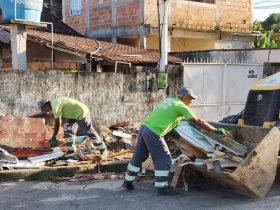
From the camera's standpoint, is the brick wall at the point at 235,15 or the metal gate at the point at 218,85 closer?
the metal gate at the point at 218,85

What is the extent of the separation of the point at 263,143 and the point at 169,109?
1.38 m

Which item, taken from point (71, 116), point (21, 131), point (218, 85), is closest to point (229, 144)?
point (71, 116)

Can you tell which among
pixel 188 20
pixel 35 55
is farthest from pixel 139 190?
pixel 188 20

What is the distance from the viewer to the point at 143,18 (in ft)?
56.7

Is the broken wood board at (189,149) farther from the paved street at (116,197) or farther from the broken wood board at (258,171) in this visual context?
the broken wood board at (258,171)

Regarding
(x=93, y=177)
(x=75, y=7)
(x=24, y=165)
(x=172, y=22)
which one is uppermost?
(x=75, y=7)

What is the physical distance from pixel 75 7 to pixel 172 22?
18.3ft

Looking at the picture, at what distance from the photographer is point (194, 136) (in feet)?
24.1

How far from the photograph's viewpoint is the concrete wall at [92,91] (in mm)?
9633

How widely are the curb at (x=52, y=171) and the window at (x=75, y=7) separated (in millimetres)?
13893

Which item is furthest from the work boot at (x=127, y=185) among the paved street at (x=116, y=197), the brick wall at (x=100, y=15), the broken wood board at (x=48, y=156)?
the brick wall at (x=100, y=15)

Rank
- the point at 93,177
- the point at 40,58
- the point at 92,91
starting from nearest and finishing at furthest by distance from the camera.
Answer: the point at 93,177 → the point at 92,91 → the point at 40,58

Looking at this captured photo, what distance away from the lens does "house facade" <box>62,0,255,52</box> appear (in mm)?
17562

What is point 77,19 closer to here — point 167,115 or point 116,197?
point 167,115
